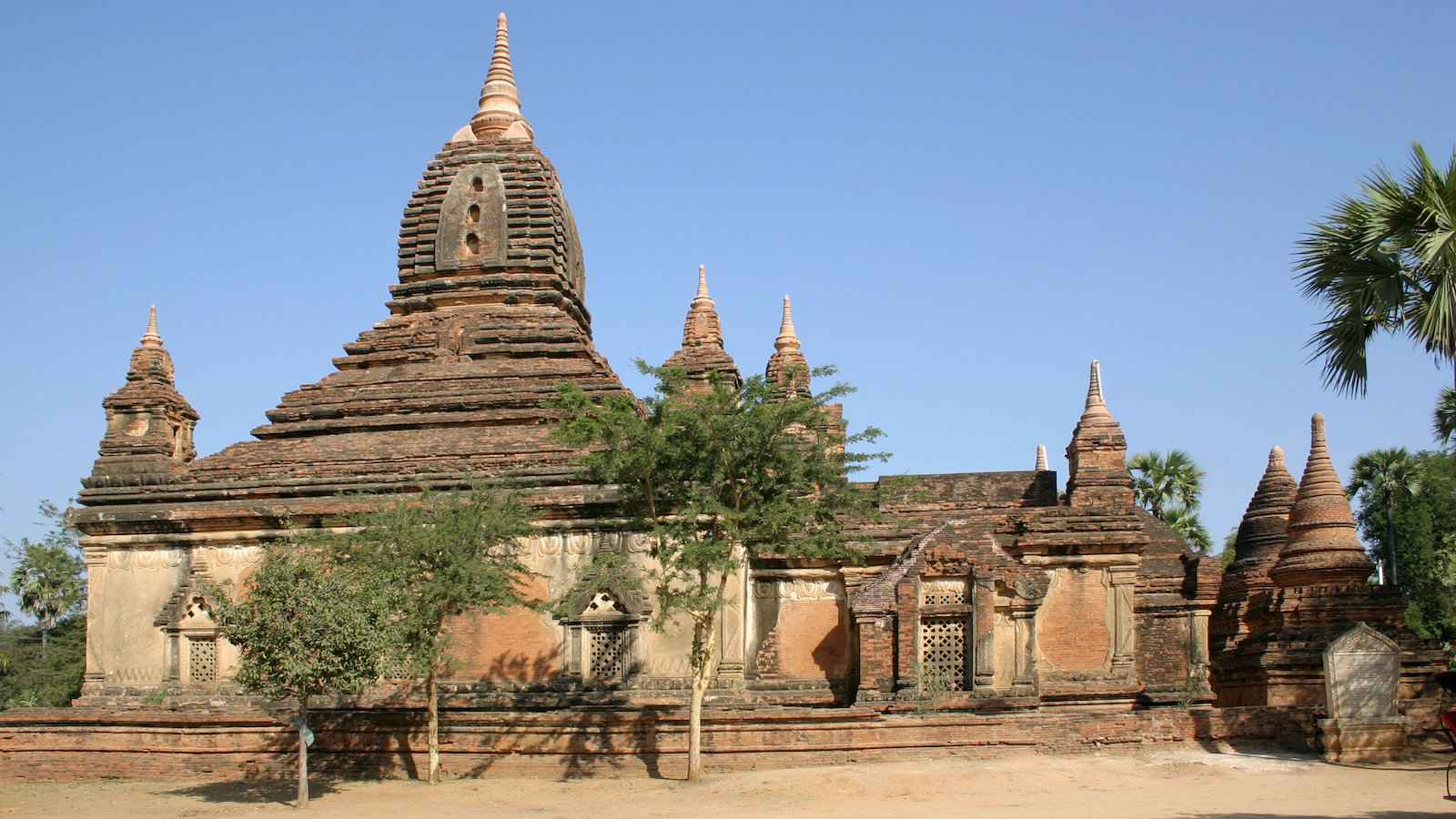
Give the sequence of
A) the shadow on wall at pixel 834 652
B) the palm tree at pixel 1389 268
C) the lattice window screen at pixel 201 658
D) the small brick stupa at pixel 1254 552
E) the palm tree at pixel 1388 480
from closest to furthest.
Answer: the palm tree at pixel 1389 268, the shadow on wall at pixel 834 652, the lattice window screen at pixel 201 658, the small brick stupa at pixel 1254 552, the palm tree at pixel 1388 480

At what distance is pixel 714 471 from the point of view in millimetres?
21984

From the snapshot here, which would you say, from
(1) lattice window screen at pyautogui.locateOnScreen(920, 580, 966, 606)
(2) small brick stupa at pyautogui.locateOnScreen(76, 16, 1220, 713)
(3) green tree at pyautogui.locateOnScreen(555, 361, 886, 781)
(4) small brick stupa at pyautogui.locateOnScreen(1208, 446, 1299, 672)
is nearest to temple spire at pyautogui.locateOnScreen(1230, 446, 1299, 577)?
(4) small brick stupa at pyautogui.locateOnScreen(1208, 446, 1299, 672)

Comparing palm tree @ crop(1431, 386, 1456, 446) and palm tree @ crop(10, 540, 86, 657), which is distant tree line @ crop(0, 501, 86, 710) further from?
palm tree @ crop(1431, 386, 1456, 446)

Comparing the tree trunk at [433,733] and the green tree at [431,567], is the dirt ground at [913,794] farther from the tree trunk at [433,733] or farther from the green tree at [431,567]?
the green tree at [431,567]

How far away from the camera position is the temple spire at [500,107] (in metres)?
33.8

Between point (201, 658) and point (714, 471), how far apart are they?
981 centimetres

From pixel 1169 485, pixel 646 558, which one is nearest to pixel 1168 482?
pixel 1169 485

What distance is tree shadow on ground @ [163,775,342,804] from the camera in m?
21.6

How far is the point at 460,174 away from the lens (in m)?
32.7

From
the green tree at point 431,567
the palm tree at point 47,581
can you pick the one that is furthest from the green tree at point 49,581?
the green tree at point 431,567

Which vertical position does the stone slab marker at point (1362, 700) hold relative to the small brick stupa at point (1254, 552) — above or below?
below

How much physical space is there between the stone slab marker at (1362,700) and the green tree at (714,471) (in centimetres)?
632

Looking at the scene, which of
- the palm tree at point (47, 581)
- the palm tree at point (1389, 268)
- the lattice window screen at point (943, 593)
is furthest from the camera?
the palm tree at point (47, 581)

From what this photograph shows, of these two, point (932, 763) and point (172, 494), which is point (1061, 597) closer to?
point (932, 763)
